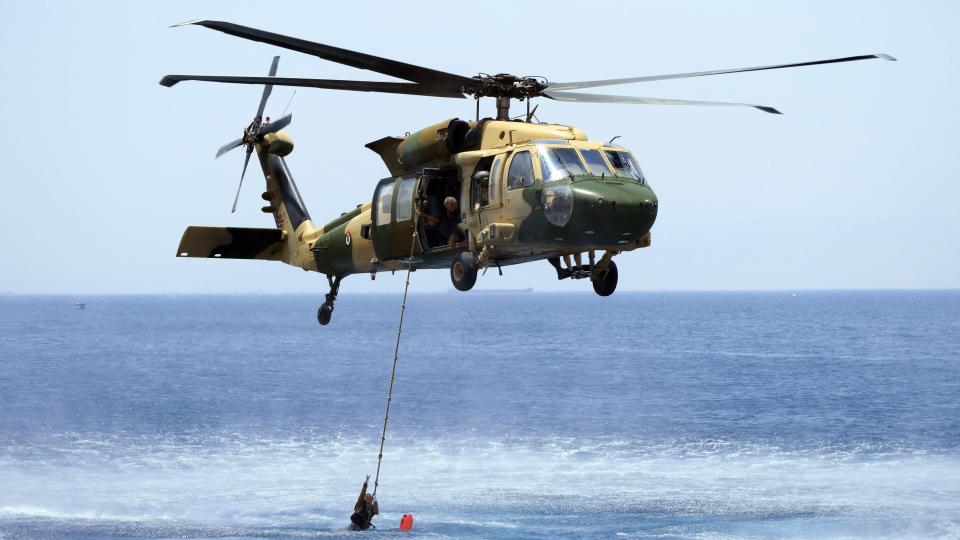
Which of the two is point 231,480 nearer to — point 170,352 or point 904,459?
point 904,459

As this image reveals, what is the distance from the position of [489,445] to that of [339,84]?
59.2 metres

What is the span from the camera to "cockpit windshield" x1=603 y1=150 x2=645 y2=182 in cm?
1688

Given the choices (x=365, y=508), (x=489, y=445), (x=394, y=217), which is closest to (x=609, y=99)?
(x=394, y=217)

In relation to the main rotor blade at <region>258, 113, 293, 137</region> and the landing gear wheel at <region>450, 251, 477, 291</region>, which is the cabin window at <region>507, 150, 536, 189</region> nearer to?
the landing gear wheel at <region>450, 251, 477, 291</region>

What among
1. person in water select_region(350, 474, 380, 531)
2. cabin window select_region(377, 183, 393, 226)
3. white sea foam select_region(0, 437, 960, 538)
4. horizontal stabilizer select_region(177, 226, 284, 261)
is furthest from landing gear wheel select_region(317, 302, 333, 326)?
white sea foam select_region(0, 437, 960, 538)

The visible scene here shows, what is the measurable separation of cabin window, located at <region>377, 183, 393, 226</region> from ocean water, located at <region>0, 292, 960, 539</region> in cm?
3653

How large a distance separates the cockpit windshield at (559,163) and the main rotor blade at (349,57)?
195 cm

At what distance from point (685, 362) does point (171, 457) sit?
69.9 m

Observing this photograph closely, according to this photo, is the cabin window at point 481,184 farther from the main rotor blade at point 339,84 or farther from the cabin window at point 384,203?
the cabin window at point 384,203

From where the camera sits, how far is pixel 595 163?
16719 millimetres

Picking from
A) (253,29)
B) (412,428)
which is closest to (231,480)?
(412,428)

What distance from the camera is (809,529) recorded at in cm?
5572

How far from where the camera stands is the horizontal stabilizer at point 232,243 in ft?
75.4

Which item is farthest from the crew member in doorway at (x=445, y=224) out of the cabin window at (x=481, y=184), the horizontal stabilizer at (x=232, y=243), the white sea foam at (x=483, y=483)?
the white sea foam at (x=483, y=483)
